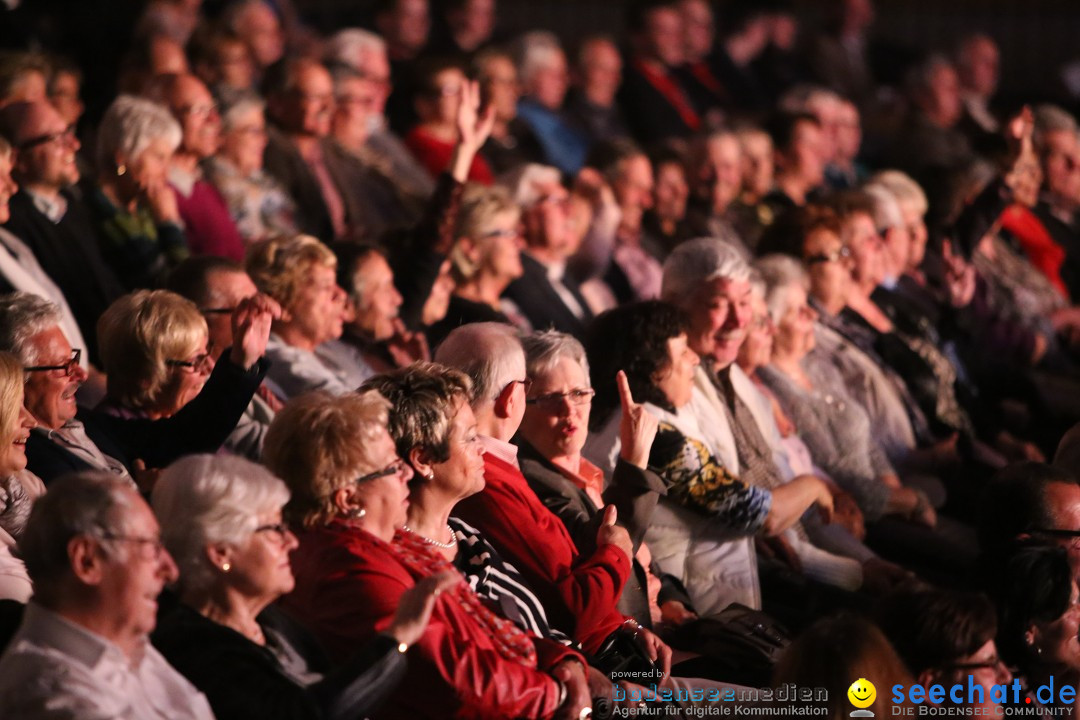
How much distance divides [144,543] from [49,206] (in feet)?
7.90

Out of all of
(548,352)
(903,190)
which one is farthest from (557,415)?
(903,190)

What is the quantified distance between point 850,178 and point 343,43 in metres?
2.89

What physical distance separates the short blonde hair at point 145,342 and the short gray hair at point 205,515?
1088mm

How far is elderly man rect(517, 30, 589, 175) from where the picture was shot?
754 centimetres

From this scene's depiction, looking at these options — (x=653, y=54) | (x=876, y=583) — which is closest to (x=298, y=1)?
(x=653, y=54)

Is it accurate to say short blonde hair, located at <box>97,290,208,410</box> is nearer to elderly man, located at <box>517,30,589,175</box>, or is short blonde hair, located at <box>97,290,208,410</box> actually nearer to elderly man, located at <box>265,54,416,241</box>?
elderly man, located at <box>265,54,416,241</box>

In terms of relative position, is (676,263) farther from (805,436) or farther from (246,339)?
(246,339)

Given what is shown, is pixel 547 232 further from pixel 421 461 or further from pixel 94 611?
pixel 94 611

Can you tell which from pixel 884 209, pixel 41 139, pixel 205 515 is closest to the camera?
pixel 205 515

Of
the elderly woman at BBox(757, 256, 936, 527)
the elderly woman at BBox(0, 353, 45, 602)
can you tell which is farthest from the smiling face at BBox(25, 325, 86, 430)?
the elderly woman at BBox(757, 256, 936, 527)

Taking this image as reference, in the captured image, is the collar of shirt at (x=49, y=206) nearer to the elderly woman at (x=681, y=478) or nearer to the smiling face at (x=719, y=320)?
the elderly woman at (x=681, y=478)

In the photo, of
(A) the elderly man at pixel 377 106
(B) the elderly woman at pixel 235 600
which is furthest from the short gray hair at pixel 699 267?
(B) the elderly woman at pixel 235 600

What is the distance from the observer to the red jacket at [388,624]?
2668 millimetres

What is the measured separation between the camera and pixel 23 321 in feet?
10.9
